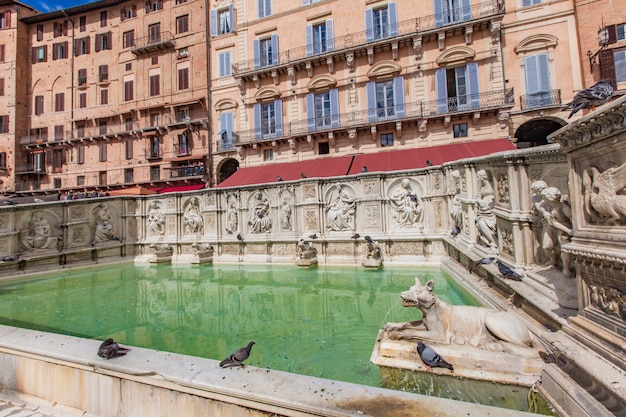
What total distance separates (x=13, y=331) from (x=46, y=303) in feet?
12.9

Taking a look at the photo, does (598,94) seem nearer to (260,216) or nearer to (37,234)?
(260,216)

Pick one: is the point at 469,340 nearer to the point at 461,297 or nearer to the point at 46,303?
the point at 461,297

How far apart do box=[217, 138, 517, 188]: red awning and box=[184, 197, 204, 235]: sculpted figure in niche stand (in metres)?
6.70

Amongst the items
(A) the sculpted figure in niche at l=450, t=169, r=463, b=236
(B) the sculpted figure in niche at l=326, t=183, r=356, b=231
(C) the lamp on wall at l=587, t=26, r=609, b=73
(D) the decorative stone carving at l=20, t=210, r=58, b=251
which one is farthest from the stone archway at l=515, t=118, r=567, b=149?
(D) the decorative stone carving at l=20, t=210, r=58, b=251

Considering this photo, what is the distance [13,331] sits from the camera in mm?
3686

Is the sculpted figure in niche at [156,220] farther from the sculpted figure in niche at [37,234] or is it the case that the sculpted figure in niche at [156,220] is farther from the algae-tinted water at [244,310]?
the sculpted figure in niche at [37,234]

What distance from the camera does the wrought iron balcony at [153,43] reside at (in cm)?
2836

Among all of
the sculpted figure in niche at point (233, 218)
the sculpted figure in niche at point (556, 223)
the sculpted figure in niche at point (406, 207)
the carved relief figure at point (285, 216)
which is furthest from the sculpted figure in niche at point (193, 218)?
the sculpted figure in niche at point (556, 223)

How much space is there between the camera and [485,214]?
6043 mm

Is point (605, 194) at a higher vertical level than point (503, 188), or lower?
lower

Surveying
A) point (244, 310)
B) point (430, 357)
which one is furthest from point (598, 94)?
point (244, 310)

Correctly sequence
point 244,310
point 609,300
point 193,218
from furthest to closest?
point 193,218 < point 244,310 < point 609,300

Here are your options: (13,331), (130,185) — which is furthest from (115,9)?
(13,331)

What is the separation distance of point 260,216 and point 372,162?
9.88 metres
